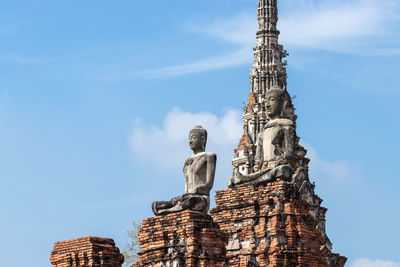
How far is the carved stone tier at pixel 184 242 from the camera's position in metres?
25.1

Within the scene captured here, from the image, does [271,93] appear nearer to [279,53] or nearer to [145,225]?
[145,225]

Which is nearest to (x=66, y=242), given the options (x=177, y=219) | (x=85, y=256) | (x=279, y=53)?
(x=85, y=256)

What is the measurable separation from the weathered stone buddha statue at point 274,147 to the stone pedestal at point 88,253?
4362 mm

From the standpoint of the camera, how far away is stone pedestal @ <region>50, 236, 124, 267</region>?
26078 millimetres

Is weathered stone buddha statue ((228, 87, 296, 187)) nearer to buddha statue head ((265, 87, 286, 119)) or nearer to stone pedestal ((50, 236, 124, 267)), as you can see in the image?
buddha statue head ((265, 87, 286, 119))

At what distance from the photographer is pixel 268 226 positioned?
1136 inches

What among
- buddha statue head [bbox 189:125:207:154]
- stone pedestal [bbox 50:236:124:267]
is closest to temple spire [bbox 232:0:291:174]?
buddha statue head [bbox 189:125:207:154]

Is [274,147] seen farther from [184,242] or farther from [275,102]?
[184,242]

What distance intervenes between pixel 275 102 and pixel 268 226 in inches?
122

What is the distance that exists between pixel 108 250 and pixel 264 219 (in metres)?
4.49

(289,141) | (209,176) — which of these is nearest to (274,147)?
(289,141)

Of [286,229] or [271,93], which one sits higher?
[271,93]

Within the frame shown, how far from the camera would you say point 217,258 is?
25375 millimetres

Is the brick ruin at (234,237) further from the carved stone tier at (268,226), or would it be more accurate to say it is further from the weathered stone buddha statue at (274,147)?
the weathered stone buddha statue at (274,147)
